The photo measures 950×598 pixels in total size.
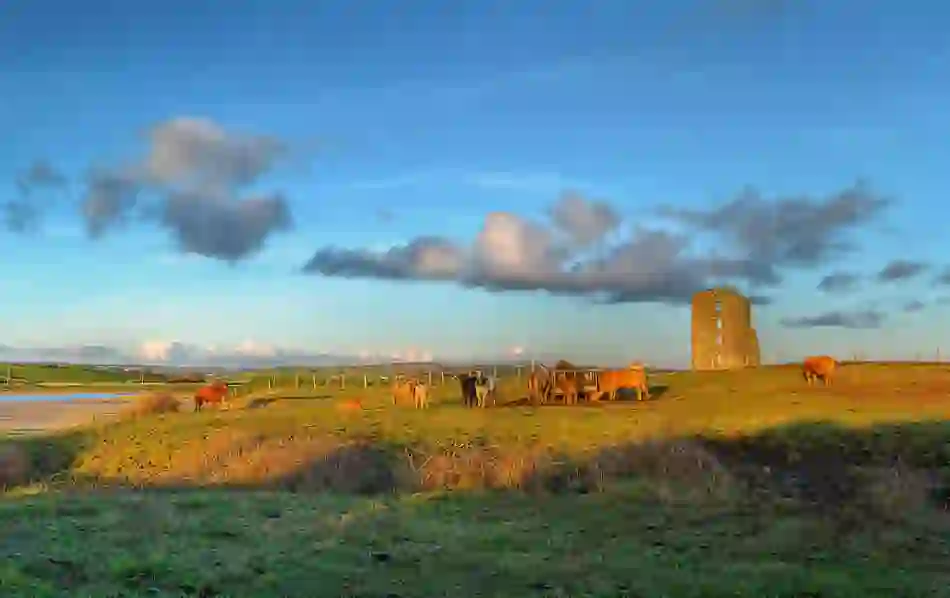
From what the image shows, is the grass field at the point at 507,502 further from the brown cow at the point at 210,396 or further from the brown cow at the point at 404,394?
the brown cow at the point at 210,396

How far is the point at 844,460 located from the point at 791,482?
3143 millimetres

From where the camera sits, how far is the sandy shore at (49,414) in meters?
50.6

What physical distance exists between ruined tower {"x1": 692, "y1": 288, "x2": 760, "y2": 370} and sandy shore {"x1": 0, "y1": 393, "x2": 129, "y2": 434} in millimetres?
34898

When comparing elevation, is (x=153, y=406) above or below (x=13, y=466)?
above

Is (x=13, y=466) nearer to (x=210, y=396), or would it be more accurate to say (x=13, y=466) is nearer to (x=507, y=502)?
(x=210, y=396)

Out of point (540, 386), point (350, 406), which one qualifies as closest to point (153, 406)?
point (350, 406)

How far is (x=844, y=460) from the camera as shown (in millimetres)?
24281

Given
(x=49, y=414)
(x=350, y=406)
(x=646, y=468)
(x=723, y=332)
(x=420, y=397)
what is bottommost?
(x=49, y=414)

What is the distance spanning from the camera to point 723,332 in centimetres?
6334

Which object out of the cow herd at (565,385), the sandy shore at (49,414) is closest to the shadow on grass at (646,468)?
the cow herd at (565,385)

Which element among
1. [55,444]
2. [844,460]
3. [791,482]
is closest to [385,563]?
[791,482]

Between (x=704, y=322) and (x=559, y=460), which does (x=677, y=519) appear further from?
(x=704, y=322)

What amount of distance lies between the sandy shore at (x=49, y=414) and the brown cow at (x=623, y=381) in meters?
23.7

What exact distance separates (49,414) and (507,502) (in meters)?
49.0
